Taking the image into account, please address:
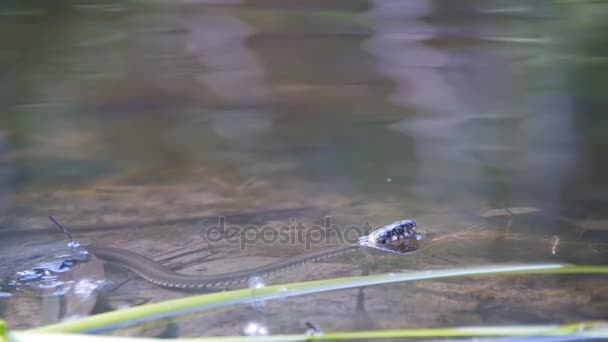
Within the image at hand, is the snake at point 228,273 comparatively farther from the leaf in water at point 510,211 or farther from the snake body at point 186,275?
the leaf in water at point 510,211

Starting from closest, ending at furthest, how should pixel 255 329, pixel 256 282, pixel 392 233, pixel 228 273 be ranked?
pixel 255 329 → pixel 256 282 → pixel 228 273 → pixel 392 233

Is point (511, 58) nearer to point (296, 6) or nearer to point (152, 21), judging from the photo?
point (296, 6)

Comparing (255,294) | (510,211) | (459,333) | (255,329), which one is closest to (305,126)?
(510,211)

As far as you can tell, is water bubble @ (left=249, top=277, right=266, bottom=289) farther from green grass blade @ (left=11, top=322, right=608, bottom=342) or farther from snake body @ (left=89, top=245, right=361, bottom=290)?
green grass blade @ (left=11, top=322, right=608, bottom=342)

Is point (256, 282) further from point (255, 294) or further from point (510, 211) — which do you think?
point (510, 211)

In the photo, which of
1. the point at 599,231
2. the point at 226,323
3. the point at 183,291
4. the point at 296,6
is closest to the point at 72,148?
the point at 296,6

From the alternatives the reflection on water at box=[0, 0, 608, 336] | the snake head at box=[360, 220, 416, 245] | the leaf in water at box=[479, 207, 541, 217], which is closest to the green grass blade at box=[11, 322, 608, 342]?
the reflection on water at box=[0, 0, 608, 336]
